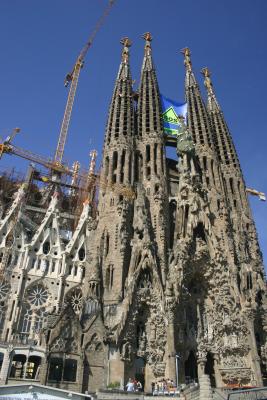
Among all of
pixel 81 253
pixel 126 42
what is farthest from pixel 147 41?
pixel 81 253

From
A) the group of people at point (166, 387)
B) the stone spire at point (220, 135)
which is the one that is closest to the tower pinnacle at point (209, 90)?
the stone spire at point (220, 135)

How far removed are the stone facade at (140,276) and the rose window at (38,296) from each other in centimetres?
9

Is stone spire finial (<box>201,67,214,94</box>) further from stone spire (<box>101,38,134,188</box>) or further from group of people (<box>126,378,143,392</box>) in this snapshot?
group of people (<box>126,378,143,392</box>)

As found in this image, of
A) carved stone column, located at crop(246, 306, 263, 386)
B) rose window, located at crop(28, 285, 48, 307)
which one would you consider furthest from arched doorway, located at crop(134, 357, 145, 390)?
rose window, located at crop(28, 285, 48, 307)

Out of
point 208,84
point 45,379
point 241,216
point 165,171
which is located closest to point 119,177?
point 165,171

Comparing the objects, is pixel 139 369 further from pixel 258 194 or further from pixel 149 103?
pixel 258 194

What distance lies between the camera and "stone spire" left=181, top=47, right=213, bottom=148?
45.2m

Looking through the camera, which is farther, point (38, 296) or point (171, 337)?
point (38, 296)

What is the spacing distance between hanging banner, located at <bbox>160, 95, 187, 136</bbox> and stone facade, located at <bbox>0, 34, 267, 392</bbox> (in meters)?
2.89

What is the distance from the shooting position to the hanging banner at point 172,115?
46062 millimetres

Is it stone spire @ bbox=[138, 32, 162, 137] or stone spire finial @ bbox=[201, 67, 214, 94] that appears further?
stone spire finial @ bbox=[201, 67, 214, 94]

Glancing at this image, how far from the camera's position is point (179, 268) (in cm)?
3028

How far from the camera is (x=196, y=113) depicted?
4862 cm

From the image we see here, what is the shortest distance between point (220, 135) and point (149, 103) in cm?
1056
